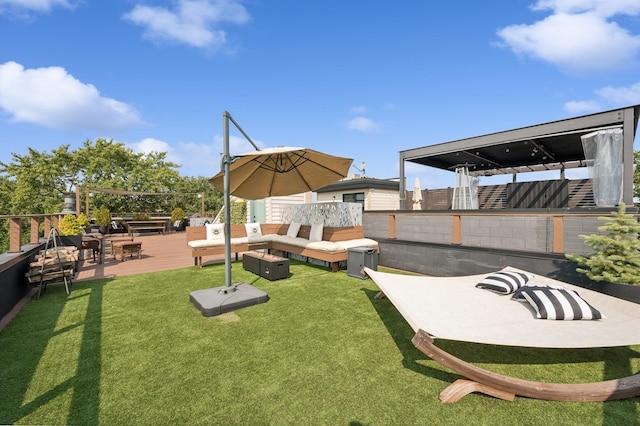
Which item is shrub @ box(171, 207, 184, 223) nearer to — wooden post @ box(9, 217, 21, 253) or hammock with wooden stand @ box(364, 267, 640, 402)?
wooden post @ box(9, 217, 21, 253)

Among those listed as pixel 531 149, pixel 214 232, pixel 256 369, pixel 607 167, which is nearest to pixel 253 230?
pixel 214 232

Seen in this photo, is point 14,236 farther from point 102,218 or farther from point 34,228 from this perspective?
point 102,218

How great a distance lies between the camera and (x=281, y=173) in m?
6.71

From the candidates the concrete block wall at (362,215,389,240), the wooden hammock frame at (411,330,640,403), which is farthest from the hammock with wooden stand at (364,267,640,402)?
the concrete block wall at (362,215,389,240)

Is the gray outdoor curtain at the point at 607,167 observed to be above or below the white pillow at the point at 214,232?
above

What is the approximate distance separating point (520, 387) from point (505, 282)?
1896mm

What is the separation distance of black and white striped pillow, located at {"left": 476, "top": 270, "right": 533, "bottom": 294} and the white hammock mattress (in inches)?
3.1

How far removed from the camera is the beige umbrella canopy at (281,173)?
231 inches

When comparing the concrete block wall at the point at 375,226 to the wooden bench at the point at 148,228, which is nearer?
the concrete block wall at the point at 375,226

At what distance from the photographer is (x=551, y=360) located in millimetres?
2959

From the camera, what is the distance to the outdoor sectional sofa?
7.18 m

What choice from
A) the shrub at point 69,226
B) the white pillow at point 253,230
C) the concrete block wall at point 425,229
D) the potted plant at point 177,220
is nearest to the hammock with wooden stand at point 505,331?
the concrete block wall at point 425,229

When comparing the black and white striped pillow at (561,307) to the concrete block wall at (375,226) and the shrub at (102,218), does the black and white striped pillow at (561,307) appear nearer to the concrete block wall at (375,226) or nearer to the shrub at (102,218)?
the concrete block wall at (375,226)

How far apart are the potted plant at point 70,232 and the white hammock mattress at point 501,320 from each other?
8.33 meters
